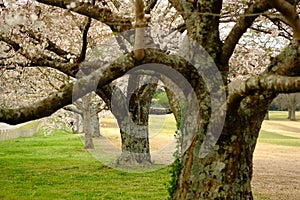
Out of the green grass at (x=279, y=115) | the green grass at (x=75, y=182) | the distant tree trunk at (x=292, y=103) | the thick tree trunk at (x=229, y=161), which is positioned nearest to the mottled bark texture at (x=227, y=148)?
the thick tree trunk at (x=229, y=161)

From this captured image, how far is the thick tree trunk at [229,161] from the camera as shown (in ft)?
22.9

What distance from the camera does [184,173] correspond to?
738 cm

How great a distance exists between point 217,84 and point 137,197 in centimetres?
535

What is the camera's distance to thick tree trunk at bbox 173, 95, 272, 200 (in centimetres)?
698

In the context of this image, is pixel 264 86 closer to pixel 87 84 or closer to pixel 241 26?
pixel 241 26

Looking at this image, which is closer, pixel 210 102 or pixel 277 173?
pixel 210 102

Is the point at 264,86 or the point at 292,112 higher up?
the point at 264,86

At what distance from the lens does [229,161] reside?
699cm

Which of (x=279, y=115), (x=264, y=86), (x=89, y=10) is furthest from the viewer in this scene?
(x=279, y=115)

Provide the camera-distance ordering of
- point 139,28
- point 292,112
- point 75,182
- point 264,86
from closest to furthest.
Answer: point 264,86 < point 139,28 < point 75,182 < point 292,112

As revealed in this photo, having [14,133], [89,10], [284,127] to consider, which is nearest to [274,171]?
[89,10]

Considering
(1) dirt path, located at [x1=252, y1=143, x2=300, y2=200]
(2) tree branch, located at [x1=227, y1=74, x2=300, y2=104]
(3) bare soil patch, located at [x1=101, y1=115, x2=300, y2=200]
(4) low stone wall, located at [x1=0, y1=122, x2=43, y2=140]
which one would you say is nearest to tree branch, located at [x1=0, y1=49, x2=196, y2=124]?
(2) tree branch, located at [x1=227, y1=74, x2=300, y2=104]

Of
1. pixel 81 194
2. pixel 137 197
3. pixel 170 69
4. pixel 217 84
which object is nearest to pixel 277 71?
pixel 217 84

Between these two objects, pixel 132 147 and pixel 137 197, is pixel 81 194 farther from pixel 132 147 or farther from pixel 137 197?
Result: pixel 132 147
